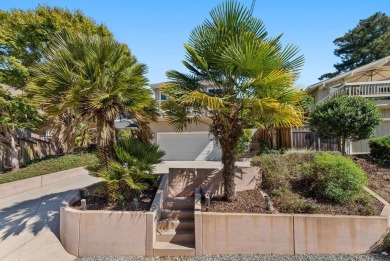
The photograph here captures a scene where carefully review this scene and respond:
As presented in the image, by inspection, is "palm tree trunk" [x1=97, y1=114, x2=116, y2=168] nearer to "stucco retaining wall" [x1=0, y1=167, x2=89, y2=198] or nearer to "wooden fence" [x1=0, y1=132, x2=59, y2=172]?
"stucco retaining wall" [x1=0, y1=167, x2=89, y2=198]

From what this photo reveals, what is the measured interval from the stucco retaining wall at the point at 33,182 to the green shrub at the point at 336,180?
9.00 metres

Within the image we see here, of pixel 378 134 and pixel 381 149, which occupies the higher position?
pixel 378 134

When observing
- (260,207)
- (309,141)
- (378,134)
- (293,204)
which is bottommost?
(260,207)

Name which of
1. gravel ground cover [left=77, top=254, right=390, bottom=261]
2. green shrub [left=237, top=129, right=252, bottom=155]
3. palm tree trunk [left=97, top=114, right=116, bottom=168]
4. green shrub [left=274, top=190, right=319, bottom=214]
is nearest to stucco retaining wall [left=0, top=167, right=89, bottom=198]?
palm tree trunk [left=97, top=114, right=116, bottom=168]

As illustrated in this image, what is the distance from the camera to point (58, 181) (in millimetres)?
11859

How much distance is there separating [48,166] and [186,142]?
8.37m

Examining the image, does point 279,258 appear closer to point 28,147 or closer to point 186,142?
point 186,142

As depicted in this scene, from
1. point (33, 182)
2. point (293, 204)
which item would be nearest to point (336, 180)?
point (293, 204)

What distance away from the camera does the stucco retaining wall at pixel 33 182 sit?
966 cm

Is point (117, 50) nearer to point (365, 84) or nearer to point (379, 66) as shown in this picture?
point (365, 84)

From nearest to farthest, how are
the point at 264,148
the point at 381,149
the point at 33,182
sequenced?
the point at 381,149
the point at 33,182
the point at 264,148

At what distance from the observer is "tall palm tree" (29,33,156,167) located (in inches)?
243

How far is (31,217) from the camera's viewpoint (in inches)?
289

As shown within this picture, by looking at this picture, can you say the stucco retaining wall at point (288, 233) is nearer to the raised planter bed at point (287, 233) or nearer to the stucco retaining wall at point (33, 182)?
the raised planter bed at point (287, 233)
